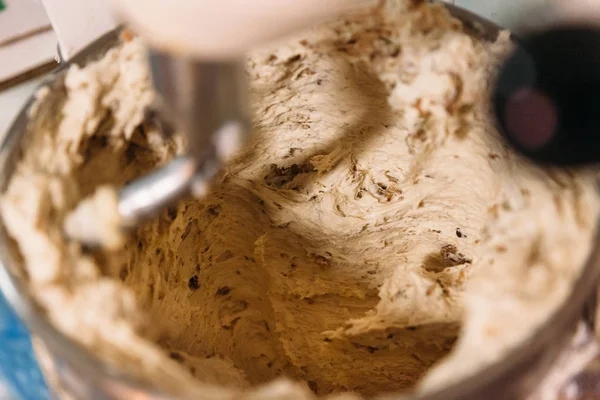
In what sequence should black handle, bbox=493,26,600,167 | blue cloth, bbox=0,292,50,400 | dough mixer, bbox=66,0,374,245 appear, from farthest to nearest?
blue cloth, bbox=0,292,50,400 < black handle, bbox=493,26,600,167 < dough mixer, bbox=66,0,374,245

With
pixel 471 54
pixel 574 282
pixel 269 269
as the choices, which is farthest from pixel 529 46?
pixel 269 269

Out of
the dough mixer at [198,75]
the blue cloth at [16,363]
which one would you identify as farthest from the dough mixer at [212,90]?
the blue cloth at [16,363]

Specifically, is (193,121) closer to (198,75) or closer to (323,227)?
→ (198,75)

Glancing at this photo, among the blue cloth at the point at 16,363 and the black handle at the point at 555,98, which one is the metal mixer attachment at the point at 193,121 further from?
the blue cloth at the point at 16,363

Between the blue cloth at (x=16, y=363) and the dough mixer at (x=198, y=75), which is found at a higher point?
the dough mixer at (x=198, y=75)

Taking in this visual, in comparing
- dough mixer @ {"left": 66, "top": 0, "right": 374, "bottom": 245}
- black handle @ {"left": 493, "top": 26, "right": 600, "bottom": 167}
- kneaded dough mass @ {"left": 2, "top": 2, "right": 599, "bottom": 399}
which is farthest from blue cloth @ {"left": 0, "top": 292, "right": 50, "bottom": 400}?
black handle @ {"left": 493, "top": 26, "right": 600, "bottom": 167}

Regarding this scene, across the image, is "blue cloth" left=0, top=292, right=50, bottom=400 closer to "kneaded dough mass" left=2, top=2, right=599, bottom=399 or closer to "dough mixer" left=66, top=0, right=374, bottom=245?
"kneaded dough mass" left=2, top=2, right=599, bottom=399
